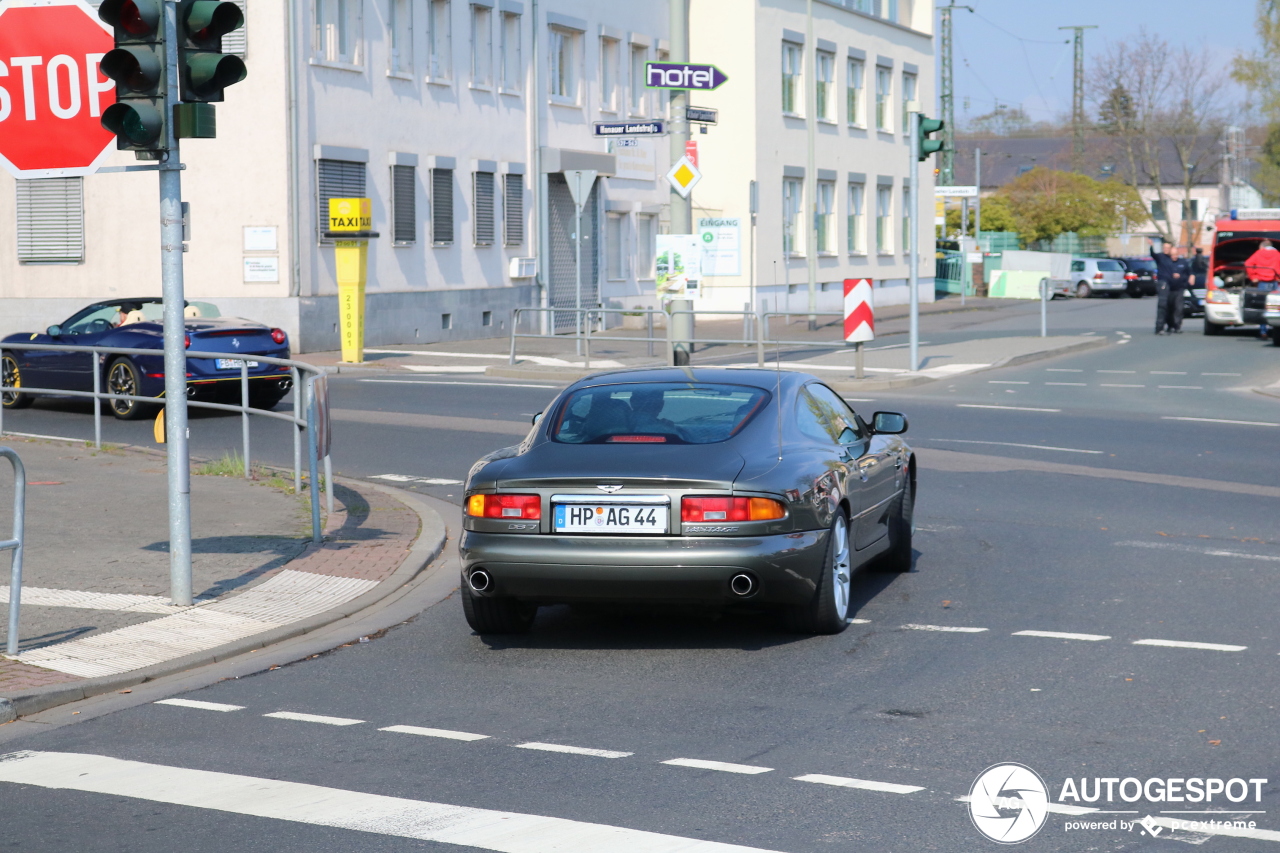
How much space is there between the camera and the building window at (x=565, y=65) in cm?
3925

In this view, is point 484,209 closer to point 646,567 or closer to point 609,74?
point 609,74

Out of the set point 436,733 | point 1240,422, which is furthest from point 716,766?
point 1240,422

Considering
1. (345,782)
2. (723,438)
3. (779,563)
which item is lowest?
(345,782)

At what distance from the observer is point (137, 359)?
18.6 metres

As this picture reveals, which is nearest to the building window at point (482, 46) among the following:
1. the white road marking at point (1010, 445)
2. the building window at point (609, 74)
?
the building window at point (609, 74)

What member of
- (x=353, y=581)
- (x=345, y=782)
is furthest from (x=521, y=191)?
(x=345, y=782)

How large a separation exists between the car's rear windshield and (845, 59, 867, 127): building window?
46.2 m

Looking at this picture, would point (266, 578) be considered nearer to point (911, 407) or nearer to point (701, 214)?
point (911, 407)

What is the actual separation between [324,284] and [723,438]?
78.9 feet

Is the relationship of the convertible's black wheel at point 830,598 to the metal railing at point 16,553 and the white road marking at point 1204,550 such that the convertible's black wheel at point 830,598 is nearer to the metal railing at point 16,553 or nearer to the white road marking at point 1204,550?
the white road marking at point 1204,550

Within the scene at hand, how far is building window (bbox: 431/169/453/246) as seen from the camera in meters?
34.7

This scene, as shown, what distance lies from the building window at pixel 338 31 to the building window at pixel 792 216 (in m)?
18.4

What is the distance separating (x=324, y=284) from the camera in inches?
1219

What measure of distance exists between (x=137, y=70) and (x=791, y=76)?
138ft
